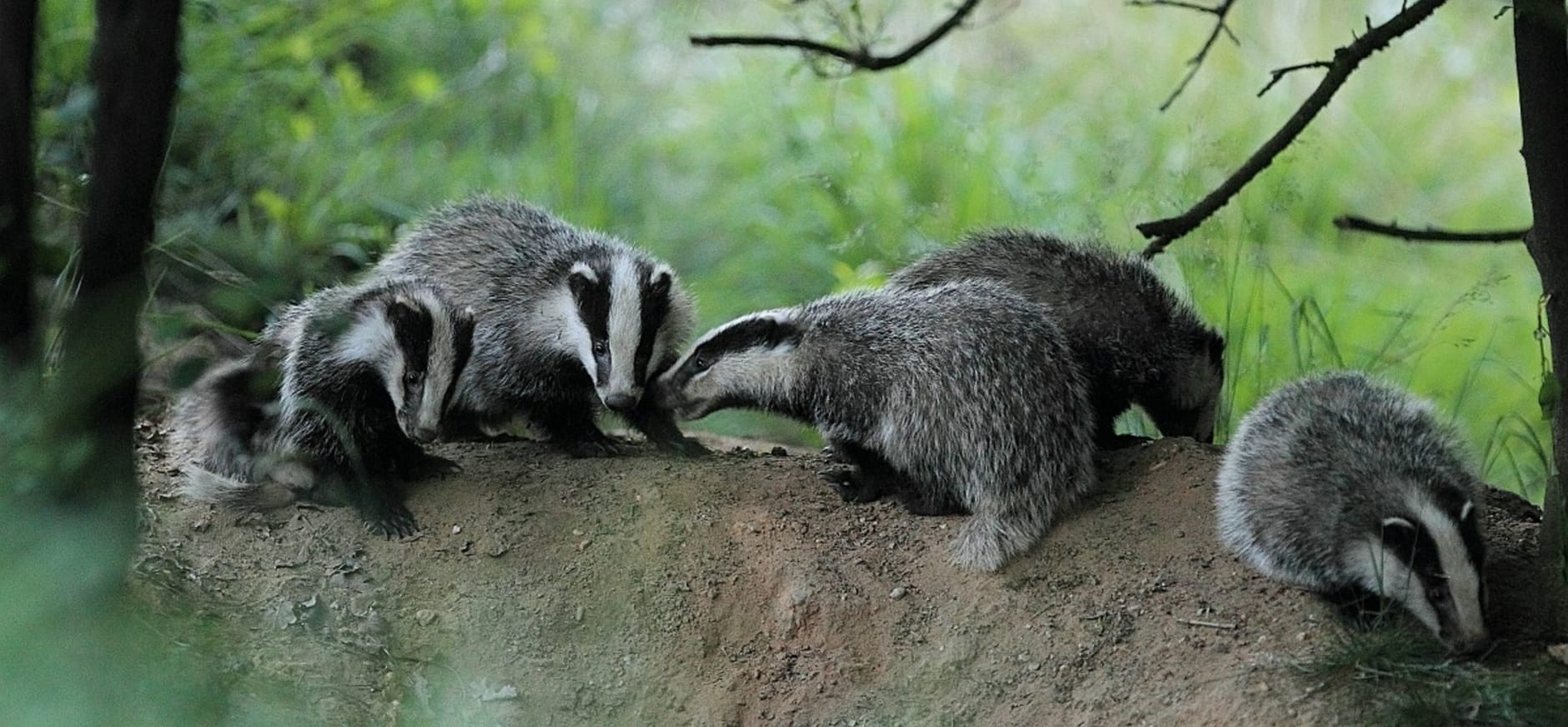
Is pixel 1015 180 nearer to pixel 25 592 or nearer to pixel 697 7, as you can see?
pixel 697 7

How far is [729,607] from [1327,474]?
4.86 feet

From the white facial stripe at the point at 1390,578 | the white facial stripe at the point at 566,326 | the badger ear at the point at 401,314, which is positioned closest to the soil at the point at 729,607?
the white facial stripe at the point at 1390,578

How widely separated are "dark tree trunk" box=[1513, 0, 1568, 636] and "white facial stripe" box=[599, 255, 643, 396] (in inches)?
90.3

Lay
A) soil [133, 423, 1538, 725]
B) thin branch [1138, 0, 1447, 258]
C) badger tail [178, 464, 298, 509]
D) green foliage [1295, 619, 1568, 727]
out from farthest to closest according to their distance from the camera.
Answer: badger tail [178, 464, 298, 509] → thin branch [1138, 0, 1447, 258] → soil [133, 423, 1538, 725] → green foliage [1295, 619, 1568, 727]

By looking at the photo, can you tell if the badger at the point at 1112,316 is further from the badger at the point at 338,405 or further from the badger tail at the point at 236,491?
the badger tail at the point at 236,491

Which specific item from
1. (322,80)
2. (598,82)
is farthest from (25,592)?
(598,82)

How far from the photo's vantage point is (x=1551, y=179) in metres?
3.49

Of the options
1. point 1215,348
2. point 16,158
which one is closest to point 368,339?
point 16,158

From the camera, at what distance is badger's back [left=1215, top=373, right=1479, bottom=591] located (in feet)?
11.6

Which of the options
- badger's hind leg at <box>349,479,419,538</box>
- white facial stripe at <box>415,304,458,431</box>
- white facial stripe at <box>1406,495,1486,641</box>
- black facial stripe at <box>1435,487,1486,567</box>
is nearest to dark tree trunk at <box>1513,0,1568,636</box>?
black facial stripe at <box>1435,487,1486,567</box>

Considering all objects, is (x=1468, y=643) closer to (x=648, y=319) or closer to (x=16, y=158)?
(x=648, y=319)

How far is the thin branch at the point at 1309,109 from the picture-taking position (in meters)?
3.63

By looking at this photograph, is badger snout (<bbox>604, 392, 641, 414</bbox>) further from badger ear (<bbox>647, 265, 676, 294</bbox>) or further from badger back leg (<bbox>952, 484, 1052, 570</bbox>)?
badger back leg (<bbox>952, 484, 1052, 570</bbox>)

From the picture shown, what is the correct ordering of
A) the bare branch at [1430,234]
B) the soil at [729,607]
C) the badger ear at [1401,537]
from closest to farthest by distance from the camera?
1. the badger ear at [1401,537]
2. the soil at [729,607]
3. the bare branch at [1430,234]
